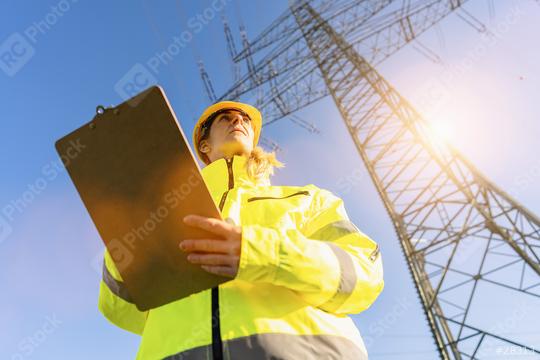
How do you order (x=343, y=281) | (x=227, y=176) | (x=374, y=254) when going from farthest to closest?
(x=227, y=176), (x=374, y=254), (x=343, y=281)

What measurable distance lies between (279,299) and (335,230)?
367 mm

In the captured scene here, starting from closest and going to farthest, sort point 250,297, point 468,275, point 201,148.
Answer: point 250,297 < point 201,148 < point 468,275

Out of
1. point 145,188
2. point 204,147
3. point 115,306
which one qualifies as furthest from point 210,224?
point 204,147

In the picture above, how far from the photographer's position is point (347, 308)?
3.96ft

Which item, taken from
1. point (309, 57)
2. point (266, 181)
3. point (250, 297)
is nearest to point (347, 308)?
point (250, 297)

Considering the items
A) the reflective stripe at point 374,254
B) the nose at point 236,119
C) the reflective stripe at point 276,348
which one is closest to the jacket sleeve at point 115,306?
the reflective stripe at point 276,348

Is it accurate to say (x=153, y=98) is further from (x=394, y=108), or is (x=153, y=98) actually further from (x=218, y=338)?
(x=394, y=108)

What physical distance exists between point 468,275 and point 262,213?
576 centimetres

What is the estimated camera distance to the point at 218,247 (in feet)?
3.35

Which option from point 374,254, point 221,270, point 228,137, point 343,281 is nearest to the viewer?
point 221,270

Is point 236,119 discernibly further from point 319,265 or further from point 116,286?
point 319,265

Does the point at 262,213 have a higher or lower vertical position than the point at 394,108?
lower

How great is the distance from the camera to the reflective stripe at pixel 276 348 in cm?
101

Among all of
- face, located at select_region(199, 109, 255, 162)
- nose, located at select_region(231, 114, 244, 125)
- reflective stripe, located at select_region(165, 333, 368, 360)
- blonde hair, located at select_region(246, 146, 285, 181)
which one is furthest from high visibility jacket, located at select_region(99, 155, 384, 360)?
nose, located at select_region(231, 114, 244, 125)
